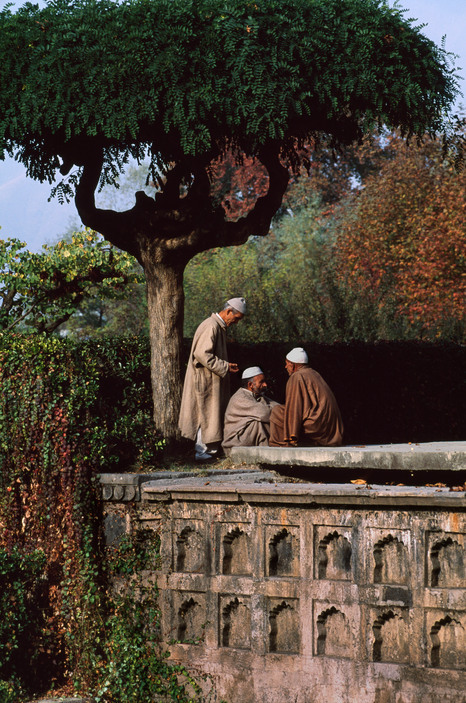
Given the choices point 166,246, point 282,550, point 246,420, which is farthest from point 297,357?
point 282,550

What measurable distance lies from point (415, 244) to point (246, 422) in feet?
37.9

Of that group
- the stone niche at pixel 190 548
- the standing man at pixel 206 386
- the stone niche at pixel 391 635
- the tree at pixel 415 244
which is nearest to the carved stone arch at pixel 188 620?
the stone niche at pixel 190 548

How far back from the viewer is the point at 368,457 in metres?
7.54

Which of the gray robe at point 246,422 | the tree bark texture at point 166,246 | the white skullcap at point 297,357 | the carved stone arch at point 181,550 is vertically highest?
the tree bark texture at point 166,246

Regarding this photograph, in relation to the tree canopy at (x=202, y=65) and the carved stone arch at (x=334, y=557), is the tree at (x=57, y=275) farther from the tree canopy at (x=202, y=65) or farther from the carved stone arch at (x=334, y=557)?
the carved stone arch at (x=334, y=557)

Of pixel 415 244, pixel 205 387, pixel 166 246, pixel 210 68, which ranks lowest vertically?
pixel 205 387

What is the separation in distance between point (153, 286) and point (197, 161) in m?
1.58

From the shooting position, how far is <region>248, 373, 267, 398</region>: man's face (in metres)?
10.5

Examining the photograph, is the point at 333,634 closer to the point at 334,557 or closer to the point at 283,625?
the point at 283,625

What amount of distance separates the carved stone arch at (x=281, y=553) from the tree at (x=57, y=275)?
26.5 ft

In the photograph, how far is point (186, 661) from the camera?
7.43 meters

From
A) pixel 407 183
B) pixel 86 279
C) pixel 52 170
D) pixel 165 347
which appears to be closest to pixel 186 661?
pixel 165 347

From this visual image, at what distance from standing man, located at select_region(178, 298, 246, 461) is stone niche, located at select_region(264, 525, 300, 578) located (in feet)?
10.9

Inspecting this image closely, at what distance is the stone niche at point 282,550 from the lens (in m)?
6.98
